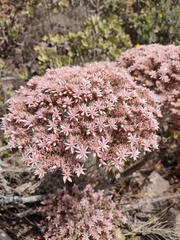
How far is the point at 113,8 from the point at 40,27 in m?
2.40

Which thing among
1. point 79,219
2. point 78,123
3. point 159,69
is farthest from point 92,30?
point 79,219

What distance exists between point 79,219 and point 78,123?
120cm

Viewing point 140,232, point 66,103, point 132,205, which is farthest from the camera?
point 132,205

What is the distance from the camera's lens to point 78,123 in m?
1.62

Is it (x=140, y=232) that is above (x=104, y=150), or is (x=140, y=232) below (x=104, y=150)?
below

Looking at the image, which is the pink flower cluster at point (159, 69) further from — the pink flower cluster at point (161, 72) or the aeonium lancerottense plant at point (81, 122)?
the aeonium lancerottense plant at point (81, 122)

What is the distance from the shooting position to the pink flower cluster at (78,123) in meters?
1.54

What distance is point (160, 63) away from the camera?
2.30 m

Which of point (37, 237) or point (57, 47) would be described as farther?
point (57, 47)

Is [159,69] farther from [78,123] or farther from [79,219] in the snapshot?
[79,219]

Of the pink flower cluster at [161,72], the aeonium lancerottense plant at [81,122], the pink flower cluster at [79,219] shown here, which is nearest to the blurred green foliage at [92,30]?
the pink flower cluster at [161,72]

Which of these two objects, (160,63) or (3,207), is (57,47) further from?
(3,207)

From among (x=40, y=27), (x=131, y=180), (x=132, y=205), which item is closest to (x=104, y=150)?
(x=132, y=205)

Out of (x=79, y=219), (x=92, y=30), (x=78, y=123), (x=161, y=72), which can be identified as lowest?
(x=79, y=219)
